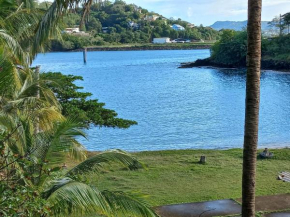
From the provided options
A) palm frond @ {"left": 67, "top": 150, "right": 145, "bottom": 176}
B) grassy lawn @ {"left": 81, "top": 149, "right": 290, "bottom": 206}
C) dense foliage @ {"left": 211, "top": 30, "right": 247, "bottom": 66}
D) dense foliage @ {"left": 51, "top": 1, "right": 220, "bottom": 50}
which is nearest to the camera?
palm frond @ {"left": 67, "top": 150, "right": 145, "bottom": 176}

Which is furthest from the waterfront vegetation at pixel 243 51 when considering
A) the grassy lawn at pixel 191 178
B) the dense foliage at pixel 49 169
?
the dense foliage at pixel 49 169

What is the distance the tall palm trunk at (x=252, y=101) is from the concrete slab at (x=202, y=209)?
3.81 meters

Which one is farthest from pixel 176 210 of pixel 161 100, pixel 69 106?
pixel 161 100

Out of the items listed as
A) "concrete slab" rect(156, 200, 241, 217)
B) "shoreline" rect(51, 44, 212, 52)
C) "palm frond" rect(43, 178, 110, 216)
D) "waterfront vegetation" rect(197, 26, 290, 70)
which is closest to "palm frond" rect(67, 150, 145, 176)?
"palm frond" rect(43, 178, 110, 216)

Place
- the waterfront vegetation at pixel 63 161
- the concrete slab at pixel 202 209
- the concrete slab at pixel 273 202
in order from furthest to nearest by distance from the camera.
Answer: the concrete slab at pixel 273 202, the concrete slab at pixel 202 209, the waterfront vegetation at pixel 63 161

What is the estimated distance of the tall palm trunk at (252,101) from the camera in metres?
5.67

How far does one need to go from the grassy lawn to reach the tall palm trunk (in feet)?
16.3

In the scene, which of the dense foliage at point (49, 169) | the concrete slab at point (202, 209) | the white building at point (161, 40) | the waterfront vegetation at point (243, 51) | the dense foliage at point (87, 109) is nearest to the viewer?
the dense foliage at point (49, 169)

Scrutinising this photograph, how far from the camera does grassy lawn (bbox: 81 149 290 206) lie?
1167 cm

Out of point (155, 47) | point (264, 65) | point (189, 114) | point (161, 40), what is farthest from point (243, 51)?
point (161, 40)

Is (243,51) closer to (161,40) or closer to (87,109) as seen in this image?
(87,109)

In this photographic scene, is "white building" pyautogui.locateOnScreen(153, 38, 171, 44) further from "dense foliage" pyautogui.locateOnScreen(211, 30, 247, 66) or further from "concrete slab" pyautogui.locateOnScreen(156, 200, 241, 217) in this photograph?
"concrete slab" pyautogui.locateOnScreen(156, 200, 241, 217)

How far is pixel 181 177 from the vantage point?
13758mm

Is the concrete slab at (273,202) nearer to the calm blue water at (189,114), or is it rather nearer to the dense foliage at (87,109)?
the dense foliage at (87,109)
